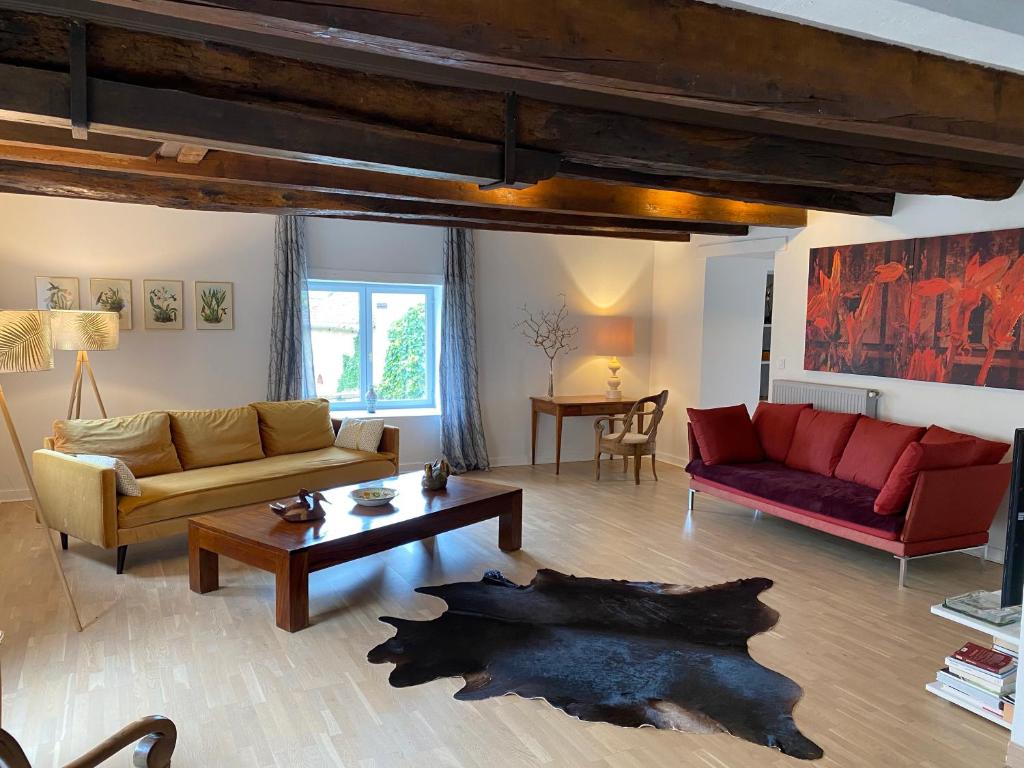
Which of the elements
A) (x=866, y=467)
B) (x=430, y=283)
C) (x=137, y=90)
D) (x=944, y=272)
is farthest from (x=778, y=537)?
(x=137, y=90)

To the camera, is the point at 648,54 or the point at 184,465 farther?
the point at 184,465

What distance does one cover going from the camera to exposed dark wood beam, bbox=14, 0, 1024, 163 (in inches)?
80.4

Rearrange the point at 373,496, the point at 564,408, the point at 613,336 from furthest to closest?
the point at 613,336
the point at 564,408
the point at 373,496

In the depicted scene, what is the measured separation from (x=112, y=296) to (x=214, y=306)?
2.57 feet

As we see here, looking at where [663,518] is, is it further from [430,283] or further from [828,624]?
[430,283]

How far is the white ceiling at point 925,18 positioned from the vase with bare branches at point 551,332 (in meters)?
5.74

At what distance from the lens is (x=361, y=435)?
6.13m

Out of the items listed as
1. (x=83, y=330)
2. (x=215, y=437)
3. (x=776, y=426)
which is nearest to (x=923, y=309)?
(x=776, y=426)

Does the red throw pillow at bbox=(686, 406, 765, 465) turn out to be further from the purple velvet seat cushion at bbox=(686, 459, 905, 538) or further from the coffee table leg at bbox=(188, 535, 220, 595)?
the coffee table leg at bbox=(188, 535, 220, 595)

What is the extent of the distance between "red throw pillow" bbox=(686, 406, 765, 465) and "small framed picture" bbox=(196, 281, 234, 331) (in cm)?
402

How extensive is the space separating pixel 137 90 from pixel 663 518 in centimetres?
465

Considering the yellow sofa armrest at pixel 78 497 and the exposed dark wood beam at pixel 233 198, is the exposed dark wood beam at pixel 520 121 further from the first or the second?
the yellow sofa armrest at pixel 78 497

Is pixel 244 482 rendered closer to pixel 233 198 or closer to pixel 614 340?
pixel 233 198

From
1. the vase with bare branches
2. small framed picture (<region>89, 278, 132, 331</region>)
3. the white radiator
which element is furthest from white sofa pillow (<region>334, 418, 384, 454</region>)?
the white radiator
